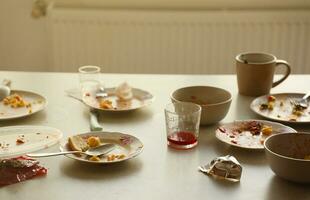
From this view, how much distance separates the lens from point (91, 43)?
2.81 metres

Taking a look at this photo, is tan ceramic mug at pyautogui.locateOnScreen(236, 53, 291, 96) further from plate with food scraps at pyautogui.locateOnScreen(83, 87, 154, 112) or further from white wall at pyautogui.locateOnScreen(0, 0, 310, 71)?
white wall at pyautogui.locateOnScreen(0, 0, 310, 71)

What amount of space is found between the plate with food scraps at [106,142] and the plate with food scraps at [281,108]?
1.17 ft

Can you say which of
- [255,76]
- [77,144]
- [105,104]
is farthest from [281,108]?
[77,144]

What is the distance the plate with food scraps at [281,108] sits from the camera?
1.48 meters

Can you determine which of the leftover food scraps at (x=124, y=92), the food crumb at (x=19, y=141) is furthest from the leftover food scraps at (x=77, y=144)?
the leftover food scraps at (x=124, y=92)

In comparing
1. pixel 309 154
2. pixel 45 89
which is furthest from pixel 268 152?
pixel 45 89

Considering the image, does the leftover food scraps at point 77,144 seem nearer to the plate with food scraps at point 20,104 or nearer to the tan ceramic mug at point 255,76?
the plate with food scraps at point 20,104

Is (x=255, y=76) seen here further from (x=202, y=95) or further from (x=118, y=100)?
(x=118, y=100)

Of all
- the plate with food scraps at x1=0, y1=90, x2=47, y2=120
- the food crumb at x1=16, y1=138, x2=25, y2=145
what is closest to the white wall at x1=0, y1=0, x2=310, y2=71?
the plate with food scraps at x1=0, y1=90, x2=47, y2=120

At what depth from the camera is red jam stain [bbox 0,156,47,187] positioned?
1.18 metres

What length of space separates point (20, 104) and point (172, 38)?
1312 mm

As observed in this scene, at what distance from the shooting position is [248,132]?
54.8 inches

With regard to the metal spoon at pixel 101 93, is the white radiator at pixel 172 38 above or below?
below

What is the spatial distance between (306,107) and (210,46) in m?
1.27
